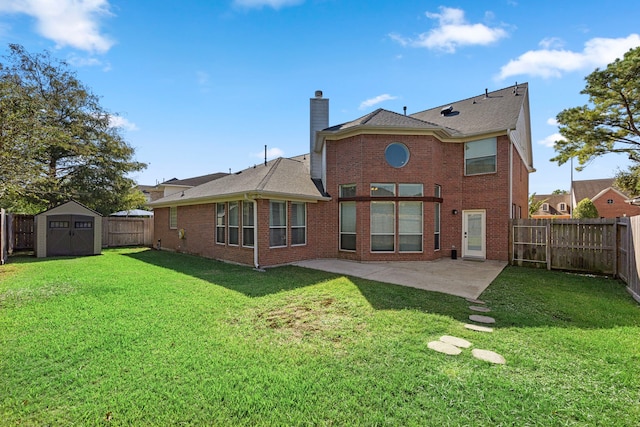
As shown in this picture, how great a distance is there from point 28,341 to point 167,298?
93.3 inches

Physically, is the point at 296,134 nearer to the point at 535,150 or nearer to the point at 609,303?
the point at 609,303

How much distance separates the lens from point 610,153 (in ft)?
57.2

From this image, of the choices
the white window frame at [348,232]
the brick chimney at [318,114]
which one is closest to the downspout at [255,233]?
the white window frame at [348,232]

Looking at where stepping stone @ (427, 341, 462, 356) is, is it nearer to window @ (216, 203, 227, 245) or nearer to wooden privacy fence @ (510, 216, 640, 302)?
wooden privacy fence @ (510, 216, 640, 302)

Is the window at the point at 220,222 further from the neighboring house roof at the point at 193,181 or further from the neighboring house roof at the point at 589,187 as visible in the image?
the neighboring house roof at the point at 589,187

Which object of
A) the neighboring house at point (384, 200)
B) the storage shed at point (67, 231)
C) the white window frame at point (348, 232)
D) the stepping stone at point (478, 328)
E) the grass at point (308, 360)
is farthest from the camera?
the storage shed at point (67, 231)

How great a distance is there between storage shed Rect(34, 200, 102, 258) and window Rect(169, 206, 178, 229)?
320 cm

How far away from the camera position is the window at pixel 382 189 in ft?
36.9

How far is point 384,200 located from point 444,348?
7.63 m

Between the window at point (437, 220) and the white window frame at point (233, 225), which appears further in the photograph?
the window at point (437, 220)

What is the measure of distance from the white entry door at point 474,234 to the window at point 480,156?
1744 mm

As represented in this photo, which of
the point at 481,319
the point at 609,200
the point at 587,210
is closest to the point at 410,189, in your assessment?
the point at 481,319

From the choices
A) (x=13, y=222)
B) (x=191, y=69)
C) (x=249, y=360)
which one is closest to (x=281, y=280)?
(x=249, y=360)

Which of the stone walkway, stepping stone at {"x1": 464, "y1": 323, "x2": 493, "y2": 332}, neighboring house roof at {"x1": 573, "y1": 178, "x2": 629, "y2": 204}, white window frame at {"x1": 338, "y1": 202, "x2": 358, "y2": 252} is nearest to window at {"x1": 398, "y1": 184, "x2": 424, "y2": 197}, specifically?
white window frame at {"x1": 338, "y1": 202, "x2": 358, "y2": 252}
